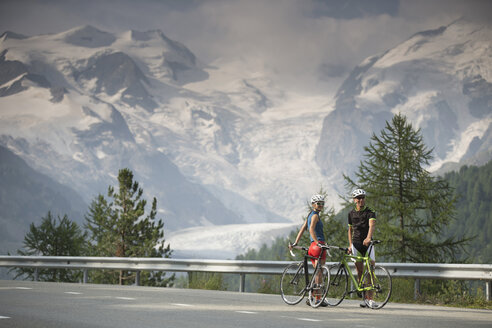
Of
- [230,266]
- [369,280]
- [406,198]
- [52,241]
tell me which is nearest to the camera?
[369,280]

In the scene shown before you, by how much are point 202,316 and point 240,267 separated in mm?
6920

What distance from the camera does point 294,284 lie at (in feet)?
39.3

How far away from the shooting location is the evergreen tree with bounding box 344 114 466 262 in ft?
79.2

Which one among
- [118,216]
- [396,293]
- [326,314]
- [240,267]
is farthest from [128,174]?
[326,314]

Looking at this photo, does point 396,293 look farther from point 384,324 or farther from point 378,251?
point 378,251

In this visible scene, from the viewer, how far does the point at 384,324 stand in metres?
9.12

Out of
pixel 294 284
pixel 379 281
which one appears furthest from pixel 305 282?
pixel 379 281

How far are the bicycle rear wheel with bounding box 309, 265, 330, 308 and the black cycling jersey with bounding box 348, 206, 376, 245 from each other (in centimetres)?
78

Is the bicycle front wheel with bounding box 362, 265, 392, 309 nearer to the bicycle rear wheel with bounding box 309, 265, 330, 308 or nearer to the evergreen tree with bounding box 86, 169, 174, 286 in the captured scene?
the bicycle rear wheel with bounding box 309, 265, 330, 308

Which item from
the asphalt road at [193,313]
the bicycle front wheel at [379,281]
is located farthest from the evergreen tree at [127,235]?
the bicycle front wheel at [379,281]

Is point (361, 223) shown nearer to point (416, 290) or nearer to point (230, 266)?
point (416, 290)

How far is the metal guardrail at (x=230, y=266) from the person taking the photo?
1309 centimetres

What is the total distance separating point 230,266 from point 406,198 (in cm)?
1202

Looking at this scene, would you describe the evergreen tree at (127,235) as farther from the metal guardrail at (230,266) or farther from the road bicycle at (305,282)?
the road bicycle at (305,282)
